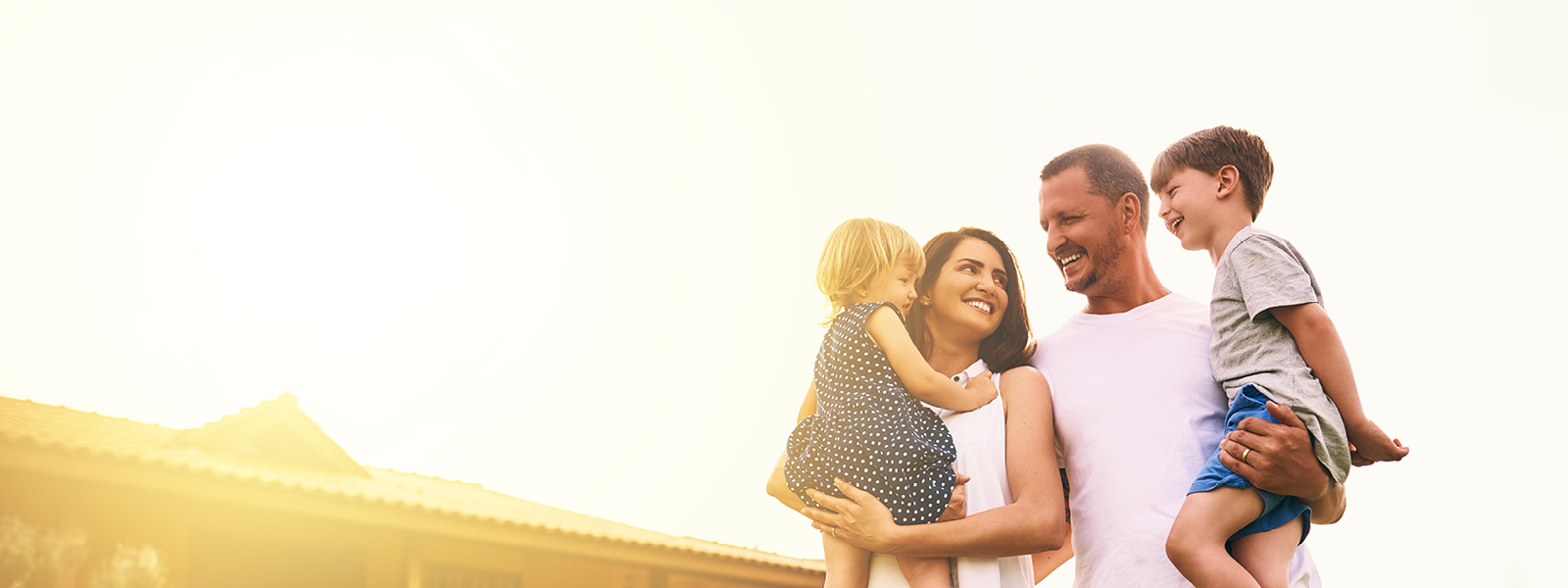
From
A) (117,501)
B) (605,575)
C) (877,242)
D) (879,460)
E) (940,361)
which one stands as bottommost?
(605,575)

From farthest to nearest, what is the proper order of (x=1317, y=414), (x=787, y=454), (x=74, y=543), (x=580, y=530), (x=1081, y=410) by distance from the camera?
(x=580, y=530) → (x=74, y=543) → (x=787, y=454) → (x=1081, y=410) → (x=1317, y=414)

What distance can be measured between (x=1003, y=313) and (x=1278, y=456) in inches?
42.3

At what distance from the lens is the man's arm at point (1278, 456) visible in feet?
7.68

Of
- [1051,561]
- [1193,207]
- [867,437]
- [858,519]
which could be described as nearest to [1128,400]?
[1193,207]

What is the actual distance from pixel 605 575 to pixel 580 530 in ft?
3.44

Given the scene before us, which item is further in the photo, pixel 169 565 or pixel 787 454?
pixel 169 565

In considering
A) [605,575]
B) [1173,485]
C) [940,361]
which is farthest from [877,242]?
[605,575]

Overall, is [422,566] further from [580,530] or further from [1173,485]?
[1173,485]

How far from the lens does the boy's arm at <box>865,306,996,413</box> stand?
9.60ft

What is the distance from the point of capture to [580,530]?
10727mm

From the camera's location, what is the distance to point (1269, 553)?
2.47 metres

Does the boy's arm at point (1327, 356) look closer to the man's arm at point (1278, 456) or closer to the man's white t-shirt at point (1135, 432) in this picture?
the man's arm at point (1278, 456)

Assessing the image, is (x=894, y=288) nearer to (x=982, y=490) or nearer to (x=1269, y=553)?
(x=982, y=490)

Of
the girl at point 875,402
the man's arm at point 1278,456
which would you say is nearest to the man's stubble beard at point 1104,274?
the girl at point 875,402
